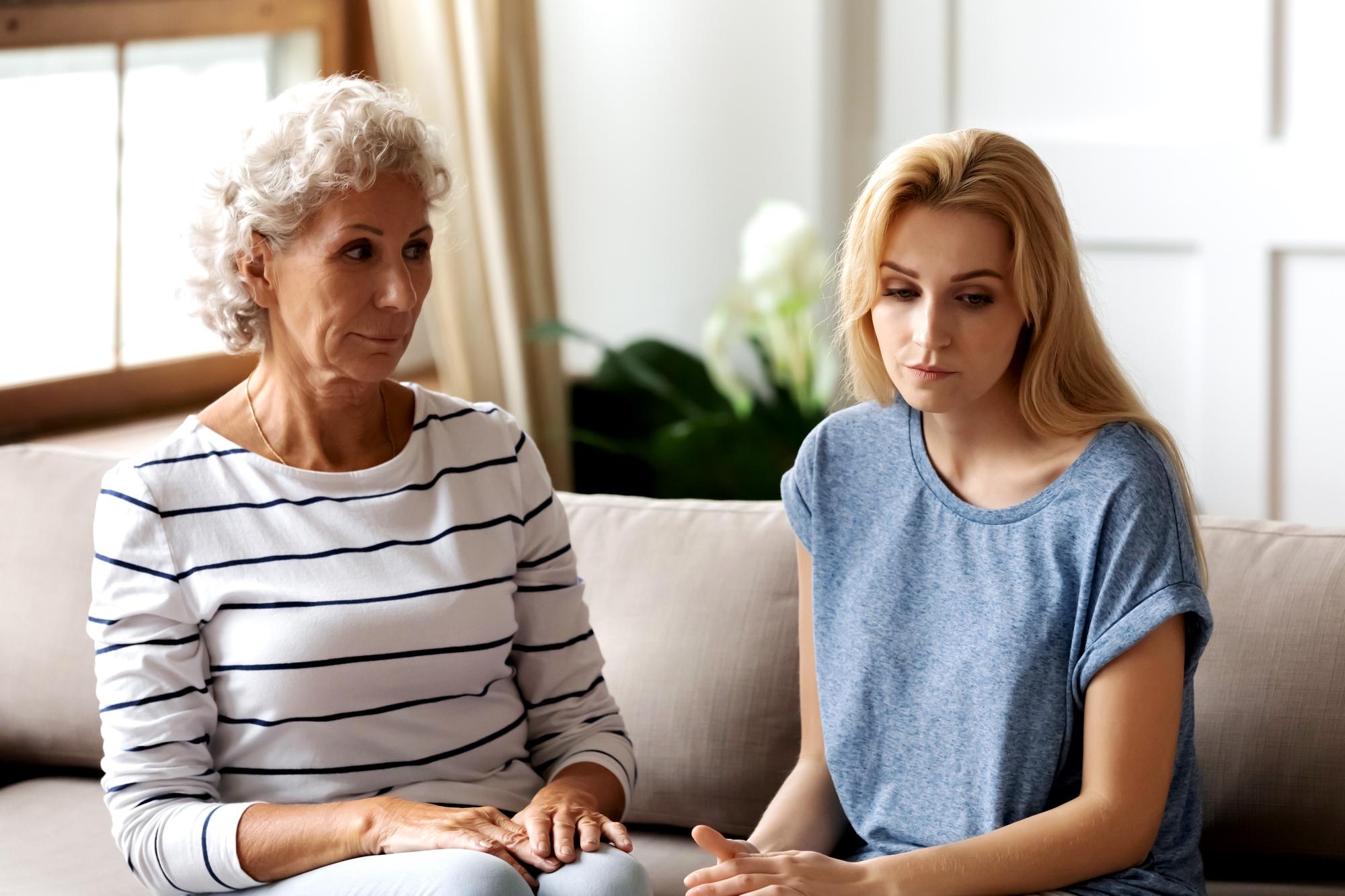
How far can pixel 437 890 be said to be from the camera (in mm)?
1102

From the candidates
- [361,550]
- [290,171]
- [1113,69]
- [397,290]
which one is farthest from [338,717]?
[1113,69]

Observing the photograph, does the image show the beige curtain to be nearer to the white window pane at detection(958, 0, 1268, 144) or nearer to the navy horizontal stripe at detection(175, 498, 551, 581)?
the white window pane at detection(958, 0, 1268, 144)

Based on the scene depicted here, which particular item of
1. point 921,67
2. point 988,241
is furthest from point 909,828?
point 921,67

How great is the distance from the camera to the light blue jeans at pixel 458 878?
1.11 m

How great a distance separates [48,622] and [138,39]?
3.82ft

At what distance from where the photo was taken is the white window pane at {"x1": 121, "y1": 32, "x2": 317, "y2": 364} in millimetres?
2447

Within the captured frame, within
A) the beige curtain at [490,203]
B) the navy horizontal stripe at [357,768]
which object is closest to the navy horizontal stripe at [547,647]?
the navy horizontal stripe at [357,768]

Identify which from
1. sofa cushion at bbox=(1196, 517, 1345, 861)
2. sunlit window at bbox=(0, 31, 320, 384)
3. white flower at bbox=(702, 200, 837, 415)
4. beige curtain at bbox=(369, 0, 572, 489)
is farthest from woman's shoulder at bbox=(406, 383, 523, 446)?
white flower at bbox=(702, 200, 837, 415)

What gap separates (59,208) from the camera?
2330 millimetres

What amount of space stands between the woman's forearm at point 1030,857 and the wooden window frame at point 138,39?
1.79 metres

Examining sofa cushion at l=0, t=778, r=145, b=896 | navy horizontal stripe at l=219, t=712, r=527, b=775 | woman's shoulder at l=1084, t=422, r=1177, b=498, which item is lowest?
sofa cushion at l=0, t=778, r=145, b=896

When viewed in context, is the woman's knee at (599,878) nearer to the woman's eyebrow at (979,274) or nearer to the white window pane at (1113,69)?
the woman's eyebrow at (979,274)

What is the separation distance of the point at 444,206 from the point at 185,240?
0.89 ft

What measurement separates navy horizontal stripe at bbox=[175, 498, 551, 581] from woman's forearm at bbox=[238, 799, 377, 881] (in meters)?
0.24
